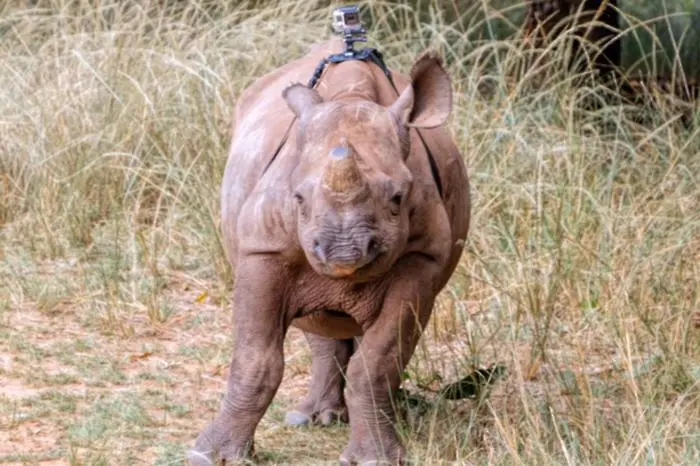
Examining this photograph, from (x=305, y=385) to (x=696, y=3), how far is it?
5.28 m

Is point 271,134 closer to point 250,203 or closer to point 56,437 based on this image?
point 250,203

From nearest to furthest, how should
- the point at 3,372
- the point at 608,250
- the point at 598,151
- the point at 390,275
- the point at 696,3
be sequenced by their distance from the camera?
the point at 390,275, the point at 3,372, the point at 608,250, the point at 598,151, the point at 696,3

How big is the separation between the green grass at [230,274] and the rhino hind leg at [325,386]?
3.0 inches

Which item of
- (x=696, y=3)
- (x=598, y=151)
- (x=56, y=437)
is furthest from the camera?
(x=696, y=3)

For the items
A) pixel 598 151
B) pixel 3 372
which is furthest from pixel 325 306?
pixel 598 151

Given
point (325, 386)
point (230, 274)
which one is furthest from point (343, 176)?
point (230, 274)

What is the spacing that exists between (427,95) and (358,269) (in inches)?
32.9

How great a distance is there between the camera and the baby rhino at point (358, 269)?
5.01 m

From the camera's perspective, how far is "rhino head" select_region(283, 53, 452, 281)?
15.7 ft

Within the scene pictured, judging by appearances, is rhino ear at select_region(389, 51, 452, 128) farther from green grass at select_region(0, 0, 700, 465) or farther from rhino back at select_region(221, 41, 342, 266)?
green grass at select_region(0, 0, 700, 465)

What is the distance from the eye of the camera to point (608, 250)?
771 cm

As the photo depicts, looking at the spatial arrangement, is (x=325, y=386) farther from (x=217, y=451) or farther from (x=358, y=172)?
(x=358, y=172)

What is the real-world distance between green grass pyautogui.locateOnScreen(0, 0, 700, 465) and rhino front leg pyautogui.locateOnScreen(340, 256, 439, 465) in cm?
18

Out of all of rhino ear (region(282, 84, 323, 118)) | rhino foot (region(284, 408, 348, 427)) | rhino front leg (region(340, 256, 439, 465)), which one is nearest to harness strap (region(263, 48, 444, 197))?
rhino ear (region(282, 84, 323, 118))
